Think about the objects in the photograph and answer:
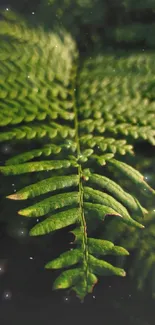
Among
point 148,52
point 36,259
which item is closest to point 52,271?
point 36,259

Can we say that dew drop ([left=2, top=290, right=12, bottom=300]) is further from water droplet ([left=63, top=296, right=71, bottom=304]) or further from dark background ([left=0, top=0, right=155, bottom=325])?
water droplet ([left=63, top=296, right=71, bottom=304])

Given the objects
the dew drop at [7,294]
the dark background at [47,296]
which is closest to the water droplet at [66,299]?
the dark background at [47,296]

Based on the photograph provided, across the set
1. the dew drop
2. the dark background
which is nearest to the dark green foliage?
the dark background

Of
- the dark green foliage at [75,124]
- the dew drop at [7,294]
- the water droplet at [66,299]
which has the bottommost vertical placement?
the water droplet at [66,299]

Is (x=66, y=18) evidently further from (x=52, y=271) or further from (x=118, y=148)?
(x=52, y=271)

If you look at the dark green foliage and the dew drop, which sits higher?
the dark green foliage

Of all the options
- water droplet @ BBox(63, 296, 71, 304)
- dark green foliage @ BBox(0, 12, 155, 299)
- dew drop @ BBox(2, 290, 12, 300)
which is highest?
dark green foliage @ BBox(0, 12, 155, 299)

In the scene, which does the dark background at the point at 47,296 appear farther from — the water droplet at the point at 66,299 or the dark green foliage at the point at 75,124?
the dark green foliage at the point at 75,124

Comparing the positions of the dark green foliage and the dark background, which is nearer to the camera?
the dark green foliage
